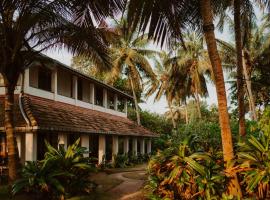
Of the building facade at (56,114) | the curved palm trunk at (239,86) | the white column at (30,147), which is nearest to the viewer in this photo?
the curved palm trunk at (239,86)

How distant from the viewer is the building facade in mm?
15234

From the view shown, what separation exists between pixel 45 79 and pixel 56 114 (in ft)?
10.8

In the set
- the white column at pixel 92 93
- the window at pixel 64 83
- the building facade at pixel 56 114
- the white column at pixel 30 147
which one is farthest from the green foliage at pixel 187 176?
the white column at pixel 92 93

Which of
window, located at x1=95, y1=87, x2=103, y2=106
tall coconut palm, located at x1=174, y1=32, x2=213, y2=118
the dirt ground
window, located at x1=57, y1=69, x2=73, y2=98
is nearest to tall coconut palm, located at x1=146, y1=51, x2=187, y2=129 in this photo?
tall coconut palm, located at x1=174, y1=32, x2=213, y2=118

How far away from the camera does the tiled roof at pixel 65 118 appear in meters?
15.4

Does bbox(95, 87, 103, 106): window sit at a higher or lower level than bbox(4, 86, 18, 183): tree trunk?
higher

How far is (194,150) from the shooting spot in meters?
10.5

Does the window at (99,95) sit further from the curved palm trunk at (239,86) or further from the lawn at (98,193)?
the curved palm trunk at (239,86)

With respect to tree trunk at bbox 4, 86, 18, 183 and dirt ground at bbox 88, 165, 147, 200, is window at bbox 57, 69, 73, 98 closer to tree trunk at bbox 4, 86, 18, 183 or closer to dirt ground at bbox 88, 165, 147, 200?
dirt ground at bbox 88, 165, 147, 200

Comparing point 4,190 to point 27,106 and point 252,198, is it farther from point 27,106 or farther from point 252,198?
point 252,198

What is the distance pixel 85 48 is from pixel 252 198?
731 centimetres

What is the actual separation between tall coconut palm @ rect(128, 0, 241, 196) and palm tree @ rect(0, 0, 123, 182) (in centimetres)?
118

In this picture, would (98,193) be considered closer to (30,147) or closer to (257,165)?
(30,147)

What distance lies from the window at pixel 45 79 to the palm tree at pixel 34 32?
6717mm
